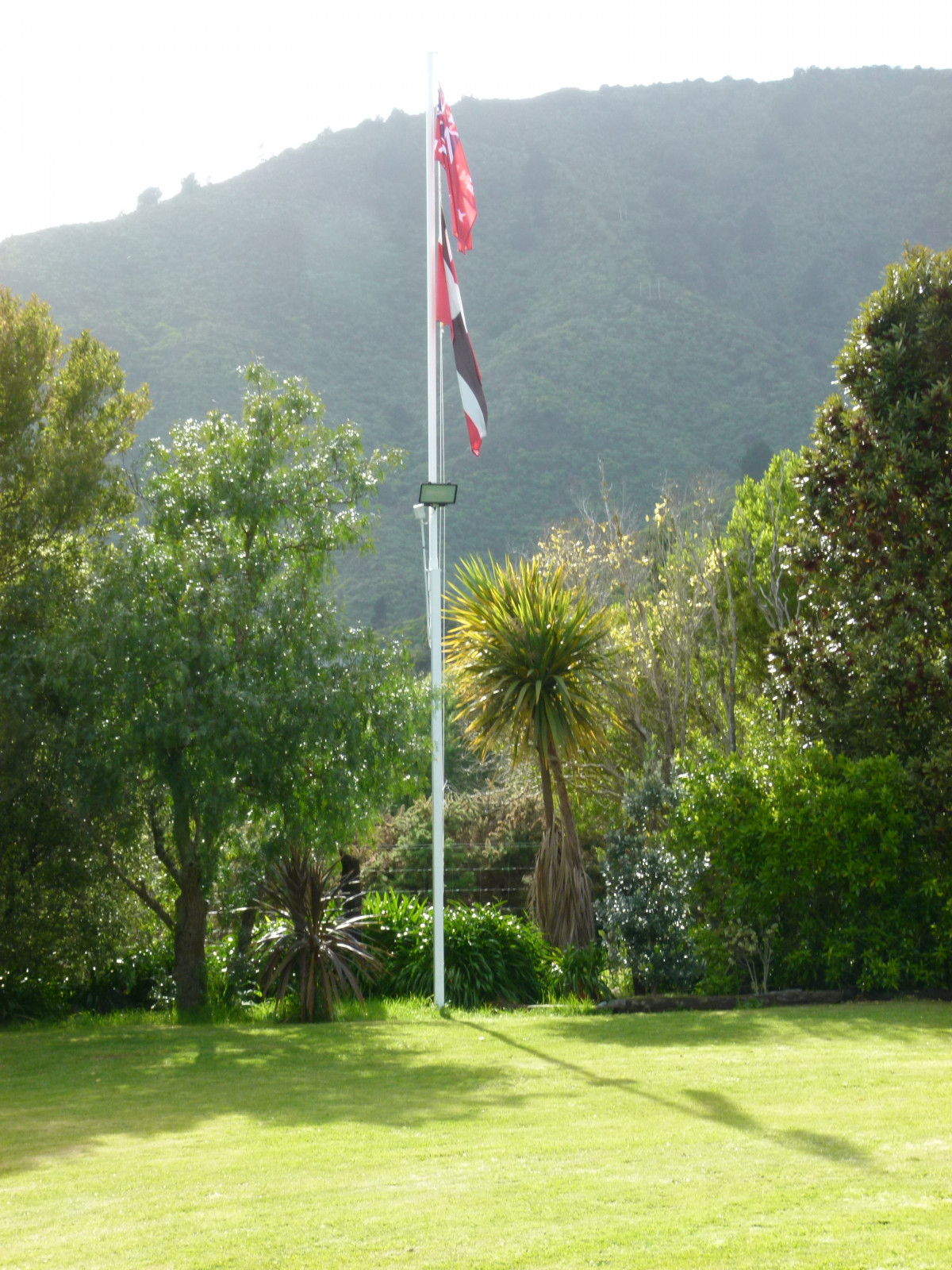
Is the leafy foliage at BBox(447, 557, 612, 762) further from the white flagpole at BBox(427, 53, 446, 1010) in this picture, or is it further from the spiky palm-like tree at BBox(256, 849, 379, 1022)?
the spiky palm-like tree at BBox(256, 849, 379, 1022)

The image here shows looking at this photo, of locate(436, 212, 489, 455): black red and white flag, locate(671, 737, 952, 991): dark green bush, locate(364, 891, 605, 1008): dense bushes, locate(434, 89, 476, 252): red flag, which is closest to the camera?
locate(671, 737, 952, 991): dark green bush

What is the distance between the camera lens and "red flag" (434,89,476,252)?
14.2 metres

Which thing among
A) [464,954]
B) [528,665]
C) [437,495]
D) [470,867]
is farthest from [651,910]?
[470,867]

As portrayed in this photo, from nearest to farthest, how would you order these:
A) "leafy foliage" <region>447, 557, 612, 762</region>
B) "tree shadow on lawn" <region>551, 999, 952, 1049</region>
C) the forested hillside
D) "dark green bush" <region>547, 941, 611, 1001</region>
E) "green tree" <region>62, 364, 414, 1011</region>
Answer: "tree shadow on lawn" <region>551, 999, 952, 1049</region> < "green tree" <region>62, 364, 414, 1011</region> < "dark green bush" <region>547, 941, 611, 1001</region> < "leafy foliage" <region>447, 557, 612, 762</region> < the forested hillside

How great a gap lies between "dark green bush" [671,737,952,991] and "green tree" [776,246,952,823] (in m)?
0.58

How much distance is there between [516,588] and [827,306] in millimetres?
63626

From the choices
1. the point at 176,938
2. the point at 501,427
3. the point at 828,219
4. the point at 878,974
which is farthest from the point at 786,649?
the point at 828,219

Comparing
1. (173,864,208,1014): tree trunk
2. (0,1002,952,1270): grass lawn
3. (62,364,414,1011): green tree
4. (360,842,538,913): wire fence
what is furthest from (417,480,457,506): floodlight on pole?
(360,842,538,913): wire fence

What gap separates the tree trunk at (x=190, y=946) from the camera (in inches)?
496

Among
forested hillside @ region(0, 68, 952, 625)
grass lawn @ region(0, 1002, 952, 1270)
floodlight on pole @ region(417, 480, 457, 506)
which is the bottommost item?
grass lawn @ region(0, 1002, 952, 1270)

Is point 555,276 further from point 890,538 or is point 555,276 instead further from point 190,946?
point 190,946

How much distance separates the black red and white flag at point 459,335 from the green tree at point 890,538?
12.6ft

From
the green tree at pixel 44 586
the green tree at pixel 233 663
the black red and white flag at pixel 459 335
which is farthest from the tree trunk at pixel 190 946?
the black red and white flag at pixel 459 335

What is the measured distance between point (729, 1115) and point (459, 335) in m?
10.00
